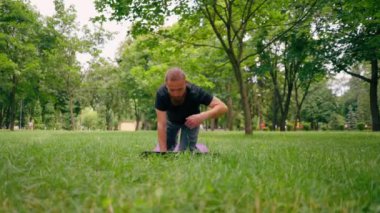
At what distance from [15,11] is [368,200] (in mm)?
25356

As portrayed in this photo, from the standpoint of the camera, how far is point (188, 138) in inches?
257

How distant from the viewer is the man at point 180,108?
5.38 m

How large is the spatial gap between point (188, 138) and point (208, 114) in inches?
44.9

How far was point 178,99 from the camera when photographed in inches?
235

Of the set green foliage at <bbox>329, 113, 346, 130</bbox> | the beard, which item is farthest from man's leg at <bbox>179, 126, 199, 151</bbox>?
green foliage at <bbox>329, 113, 346, 130</bbox>

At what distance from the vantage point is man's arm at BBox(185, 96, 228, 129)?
208 inches

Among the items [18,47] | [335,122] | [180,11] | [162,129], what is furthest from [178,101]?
[335,122]

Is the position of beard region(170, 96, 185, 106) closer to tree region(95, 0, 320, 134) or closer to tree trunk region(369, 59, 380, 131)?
tree region(95, 0, 320, 134)

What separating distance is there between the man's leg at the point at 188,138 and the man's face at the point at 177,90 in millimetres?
678

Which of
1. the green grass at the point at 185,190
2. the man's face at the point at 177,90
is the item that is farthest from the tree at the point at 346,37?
the green grass at the point at 185,190

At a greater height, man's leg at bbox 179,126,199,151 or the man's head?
the man's head

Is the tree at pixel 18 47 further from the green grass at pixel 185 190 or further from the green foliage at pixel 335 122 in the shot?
the green foliage at pixel 335 122

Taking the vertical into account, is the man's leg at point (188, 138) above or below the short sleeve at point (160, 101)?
below

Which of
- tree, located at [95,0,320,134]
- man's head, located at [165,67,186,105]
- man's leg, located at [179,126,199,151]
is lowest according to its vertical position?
man's leg, located at [179,126,199,151]
